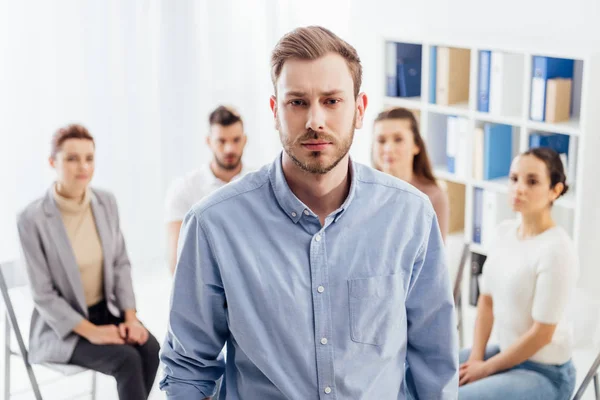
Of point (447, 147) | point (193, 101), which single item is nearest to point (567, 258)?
point (447, 147)

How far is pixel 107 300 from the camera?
3359mm

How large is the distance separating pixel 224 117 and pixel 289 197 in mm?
2264

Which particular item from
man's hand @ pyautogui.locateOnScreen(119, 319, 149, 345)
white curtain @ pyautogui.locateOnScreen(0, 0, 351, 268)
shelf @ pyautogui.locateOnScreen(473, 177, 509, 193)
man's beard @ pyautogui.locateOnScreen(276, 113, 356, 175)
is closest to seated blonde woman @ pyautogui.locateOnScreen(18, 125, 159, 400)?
man's hand @ pyautogui.locateOnScreen(119, 319, 149, 345)

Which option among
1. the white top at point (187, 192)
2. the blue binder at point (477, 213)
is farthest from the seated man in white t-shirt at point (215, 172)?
the blue binder at point (477, 213)

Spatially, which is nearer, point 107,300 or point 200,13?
point 107,300

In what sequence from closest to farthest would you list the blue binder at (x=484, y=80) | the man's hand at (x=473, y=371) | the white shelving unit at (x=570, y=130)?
the man's hand at (x=473, y=371) → the white shelving unit at (x=570, y=130) → the blue binder at (x=484, y=80)

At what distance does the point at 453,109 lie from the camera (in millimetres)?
4473

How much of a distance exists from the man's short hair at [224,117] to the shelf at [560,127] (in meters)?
1.45

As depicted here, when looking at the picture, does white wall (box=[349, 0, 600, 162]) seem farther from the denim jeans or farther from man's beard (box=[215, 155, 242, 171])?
the denim jeans

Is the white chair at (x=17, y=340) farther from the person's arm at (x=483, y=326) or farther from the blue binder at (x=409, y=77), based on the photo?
the blue binder at (x=409, y=77)

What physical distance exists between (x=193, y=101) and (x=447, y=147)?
1803 millimetres

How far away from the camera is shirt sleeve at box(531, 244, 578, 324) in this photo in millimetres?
2699

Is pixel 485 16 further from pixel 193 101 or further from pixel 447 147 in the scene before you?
pixel 193 101

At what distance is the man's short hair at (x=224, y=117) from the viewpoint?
379cm
